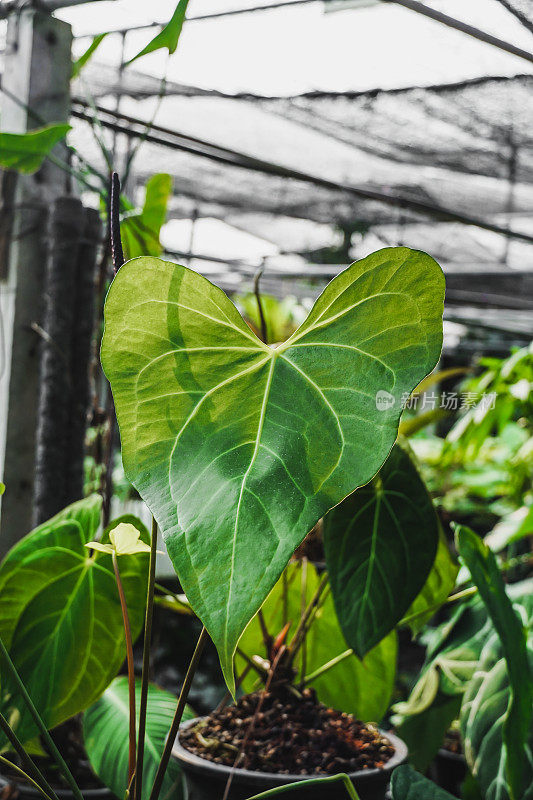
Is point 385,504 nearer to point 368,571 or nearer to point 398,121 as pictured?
point 368,571

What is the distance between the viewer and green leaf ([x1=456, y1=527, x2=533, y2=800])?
3.18 ft

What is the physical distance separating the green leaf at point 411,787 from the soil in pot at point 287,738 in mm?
101

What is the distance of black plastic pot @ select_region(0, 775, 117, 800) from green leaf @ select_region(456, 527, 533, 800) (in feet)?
2.21

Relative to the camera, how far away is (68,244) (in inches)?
61.5

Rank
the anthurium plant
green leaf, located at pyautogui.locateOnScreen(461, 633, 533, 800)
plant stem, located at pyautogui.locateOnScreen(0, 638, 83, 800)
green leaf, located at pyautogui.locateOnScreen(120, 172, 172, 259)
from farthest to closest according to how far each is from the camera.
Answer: green leaf, located at pyautogui.locateOnScreen(120, 172, 172, 259), green leaf, located at pyautogui.locateOnScreen(461, 633, 533, 800), plant stem, located at pyautogui.locateOnScreen(0, 638, 83, 800), the anthurium plant

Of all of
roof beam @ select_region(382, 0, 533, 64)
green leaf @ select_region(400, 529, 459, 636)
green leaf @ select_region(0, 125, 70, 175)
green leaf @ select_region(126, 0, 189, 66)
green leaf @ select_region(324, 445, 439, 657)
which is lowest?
green leaf @ select_region(400, 529, 459, 636)

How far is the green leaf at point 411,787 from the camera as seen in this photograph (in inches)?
33.8

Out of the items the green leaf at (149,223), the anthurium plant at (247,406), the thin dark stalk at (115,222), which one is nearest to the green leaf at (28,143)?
the green leaf at (149,223)

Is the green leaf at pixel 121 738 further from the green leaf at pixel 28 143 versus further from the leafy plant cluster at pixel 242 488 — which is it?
the green leaf at pixel 28 143

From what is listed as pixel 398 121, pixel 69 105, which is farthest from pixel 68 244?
pixel 398 121

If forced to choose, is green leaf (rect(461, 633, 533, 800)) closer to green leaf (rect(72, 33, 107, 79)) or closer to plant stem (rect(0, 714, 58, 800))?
plant stem (rect(0, 714, 58, 800))

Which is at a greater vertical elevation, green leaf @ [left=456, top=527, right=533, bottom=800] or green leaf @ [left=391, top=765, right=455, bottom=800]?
green leaf @ [left=456, top=527, right=533, bottom=800]

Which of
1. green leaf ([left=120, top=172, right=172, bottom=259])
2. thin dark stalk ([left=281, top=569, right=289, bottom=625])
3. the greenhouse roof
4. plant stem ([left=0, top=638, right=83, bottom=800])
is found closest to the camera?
plant stem ([left=0, top=638, right=83, bottom=800])

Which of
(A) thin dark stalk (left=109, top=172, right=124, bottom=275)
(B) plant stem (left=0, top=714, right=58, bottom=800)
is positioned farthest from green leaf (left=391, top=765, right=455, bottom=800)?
(A) thin dark stalk (left=109, top=172, right=124, bottom=275)
